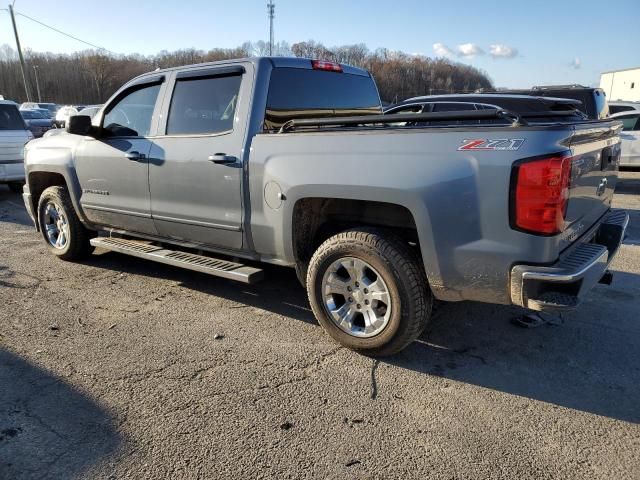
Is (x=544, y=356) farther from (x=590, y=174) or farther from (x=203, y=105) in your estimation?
(x=203, y=105)

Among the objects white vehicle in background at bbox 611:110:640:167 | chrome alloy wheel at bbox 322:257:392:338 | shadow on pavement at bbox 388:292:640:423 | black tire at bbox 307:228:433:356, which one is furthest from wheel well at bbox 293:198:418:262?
white vehicle in background at bbox 611:110:640:167

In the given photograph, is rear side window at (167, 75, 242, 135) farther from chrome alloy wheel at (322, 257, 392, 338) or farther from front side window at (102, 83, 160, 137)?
chrome alloy wheel at (322, 257, 392, 338)

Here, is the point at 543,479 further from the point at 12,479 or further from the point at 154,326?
the point at 154,326

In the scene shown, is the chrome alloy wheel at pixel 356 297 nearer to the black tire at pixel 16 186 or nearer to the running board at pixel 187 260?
the running board at pixel 187 260

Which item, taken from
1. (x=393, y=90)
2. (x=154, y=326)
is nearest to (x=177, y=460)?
(x=154, y=326)

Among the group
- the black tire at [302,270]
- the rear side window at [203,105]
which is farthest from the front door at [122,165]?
the black tire at [302,270]

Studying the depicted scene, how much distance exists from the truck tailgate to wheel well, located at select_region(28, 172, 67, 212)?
5149 mm

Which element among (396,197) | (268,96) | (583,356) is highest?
(268,96)

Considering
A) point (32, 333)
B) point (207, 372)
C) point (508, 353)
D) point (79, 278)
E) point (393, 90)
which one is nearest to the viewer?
point (207, 372)

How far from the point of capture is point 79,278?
5027 mm

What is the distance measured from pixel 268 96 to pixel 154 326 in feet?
6.61

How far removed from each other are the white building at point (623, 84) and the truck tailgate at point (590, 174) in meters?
56.8

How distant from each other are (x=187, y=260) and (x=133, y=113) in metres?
1.60

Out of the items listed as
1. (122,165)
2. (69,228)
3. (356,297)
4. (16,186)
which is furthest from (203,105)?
(16,186)
